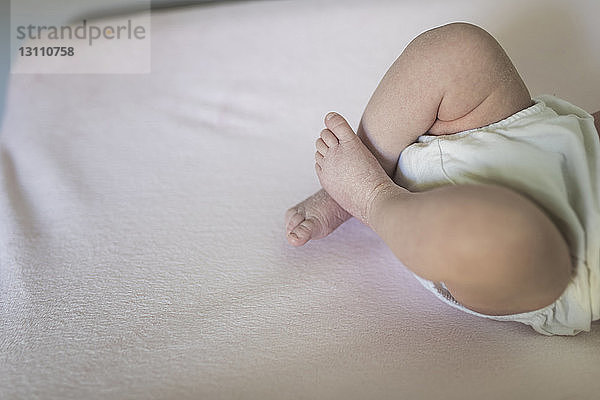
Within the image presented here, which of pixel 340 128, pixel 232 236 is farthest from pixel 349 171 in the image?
pixel 232 236

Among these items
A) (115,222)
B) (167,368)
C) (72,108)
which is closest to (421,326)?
(167,368)

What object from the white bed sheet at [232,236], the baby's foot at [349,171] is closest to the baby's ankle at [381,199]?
the baby's foot at [349,171]

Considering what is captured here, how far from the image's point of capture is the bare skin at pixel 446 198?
1.95 feet

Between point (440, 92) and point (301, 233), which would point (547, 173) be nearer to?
point (440, 92)

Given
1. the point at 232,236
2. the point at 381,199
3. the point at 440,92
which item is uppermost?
the point at 440,92

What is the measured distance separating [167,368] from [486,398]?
0.32 m

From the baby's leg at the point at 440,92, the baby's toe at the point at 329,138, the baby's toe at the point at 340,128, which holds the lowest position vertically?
the baby's toe at the point at 329,138

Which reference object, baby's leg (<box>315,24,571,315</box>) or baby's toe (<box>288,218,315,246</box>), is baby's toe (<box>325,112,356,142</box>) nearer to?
baby's leg (<box>315,24,571,315</box>)

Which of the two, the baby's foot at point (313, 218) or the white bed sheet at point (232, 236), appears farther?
the baby's foot at point (313, 218)

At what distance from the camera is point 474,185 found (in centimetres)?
63

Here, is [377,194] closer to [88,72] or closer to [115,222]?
[115,222]

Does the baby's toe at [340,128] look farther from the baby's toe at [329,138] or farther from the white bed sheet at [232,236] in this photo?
the white bed sheet at [232,236]

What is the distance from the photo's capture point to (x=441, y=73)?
2.60 ft

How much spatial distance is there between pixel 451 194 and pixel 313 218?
0.29m
